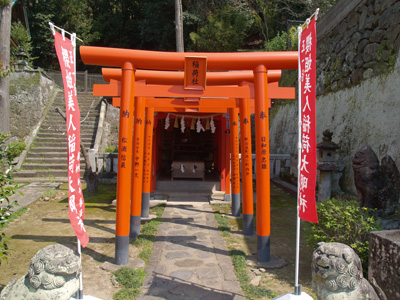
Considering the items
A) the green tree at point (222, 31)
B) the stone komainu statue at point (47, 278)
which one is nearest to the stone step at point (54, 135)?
the green tree at point (222, 31)

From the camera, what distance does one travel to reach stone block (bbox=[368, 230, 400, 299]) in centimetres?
344

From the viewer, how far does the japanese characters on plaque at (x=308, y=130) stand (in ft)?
12.1

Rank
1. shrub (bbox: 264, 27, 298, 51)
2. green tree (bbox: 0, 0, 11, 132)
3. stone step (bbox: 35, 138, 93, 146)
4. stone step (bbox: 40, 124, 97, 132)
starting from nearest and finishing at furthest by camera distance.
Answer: green tree (bbox: 0, 0, 11, 132)
stone step (bbox: 35, 138, 93, 146)
shrub (bbox: 264, 27, 298, 51)
stone step (bbox: 40, 124, 97, 132)

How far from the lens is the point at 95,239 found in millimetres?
6406

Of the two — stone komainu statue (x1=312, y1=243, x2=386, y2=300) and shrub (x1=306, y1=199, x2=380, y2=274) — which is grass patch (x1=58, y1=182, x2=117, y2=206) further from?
stone komainu statue (x1=312, y1=243, x2=386, y2=300)

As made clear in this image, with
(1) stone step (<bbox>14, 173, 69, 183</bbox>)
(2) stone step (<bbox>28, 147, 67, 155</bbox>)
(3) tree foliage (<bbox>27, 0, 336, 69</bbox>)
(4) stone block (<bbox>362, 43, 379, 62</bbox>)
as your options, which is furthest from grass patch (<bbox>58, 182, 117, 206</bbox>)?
(3) tree foliage (<bbox>27, 0, 336, 69</bbox>)

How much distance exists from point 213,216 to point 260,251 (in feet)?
10.7

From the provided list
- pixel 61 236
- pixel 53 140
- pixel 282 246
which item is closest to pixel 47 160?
pixel 53 140

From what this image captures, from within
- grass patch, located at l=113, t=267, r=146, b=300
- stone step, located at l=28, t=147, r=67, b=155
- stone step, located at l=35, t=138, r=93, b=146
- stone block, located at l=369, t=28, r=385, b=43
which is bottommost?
grass patch, located at l=113, t=267, r=146, b=300

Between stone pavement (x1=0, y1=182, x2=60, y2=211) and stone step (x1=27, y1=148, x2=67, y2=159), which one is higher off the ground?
stone step (x1=27, y1=148, x2=67, y2=159)

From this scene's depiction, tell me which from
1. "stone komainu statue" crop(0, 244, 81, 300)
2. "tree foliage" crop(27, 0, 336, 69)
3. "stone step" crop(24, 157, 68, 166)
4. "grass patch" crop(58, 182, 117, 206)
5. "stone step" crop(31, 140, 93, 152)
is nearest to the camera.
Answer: "stone komainu statue" crop(0, 244, 81, 300)

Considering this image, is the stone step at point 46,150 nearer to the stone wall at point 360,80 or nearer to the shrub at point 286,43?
the stone wall at point 360,80

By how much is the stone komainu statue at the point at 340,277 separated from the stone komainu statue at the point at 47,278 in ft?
7.61

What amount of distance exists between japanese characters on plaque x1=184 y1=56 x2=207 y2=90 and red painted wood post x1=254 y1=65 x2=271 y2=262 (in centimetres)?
97
